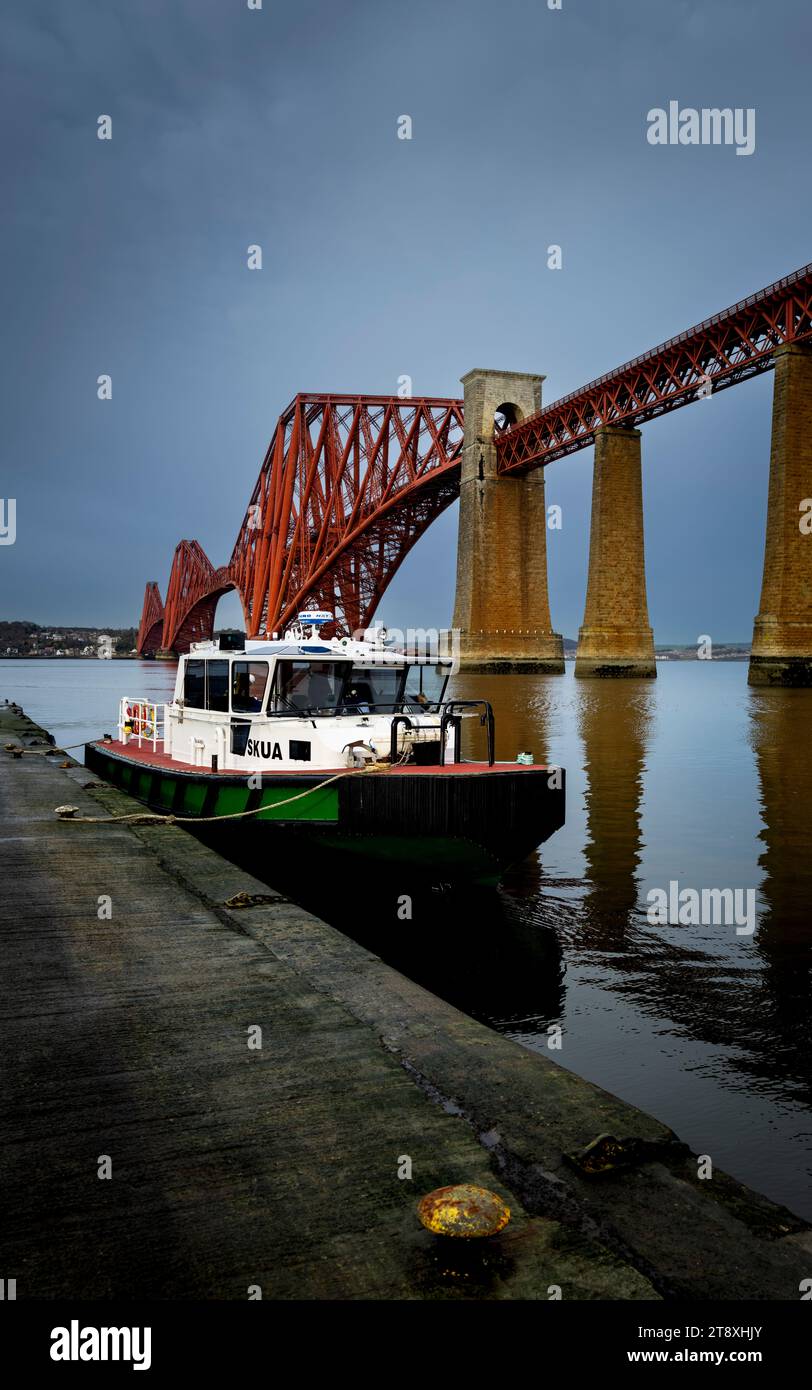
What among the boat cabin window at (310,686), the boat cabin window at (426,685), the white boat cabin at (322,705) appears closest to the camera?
the white boat cabin at (322,705)

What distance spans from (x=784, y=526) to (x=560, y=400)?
1233 inches

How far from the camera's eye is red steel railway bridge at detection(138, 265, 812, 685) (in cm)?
5094

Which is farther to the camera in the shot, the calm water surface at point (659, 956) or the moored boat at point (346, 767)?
the moored boat at point (346, 767)

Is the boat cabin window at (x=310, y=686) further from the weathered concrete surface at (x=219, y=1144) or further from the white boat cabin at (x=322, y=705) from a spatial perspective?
the weathered concrete surface at (x=219, y=1144)

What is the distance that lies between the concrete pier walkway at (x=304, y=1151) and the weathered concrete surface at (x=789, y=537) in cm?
4933

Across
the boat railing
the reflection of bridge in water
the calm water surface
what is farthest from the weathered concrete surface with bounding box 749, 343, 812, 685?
the boat railing

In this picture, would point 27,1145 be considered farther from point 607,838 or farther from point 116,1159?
point 607,838

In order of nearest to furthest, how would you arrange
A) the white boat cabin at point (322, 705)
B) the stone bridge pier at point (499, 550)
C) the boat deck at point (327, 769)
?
the boat deck at point (327, 769) → the white boat cabin at point (322, 705) → the stone bridge pier at point (499, 550)

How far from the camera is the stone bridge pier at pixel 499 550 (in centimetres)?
7900

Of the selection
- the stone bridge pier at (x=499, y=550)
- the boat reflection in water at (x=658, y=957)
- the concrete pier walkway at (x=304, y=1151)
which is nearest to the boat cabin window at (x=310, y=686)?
the boat reflection in water at (x=658, y=957)

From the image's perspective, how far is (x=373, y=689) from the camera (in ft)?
38.1

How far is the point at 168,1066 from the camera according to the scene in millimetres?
4199

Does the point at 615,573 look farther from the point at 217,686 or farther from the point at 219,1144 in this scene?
the point at 219,1144

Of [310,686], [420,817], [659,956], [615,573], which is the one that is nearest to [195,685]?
[310,686]
